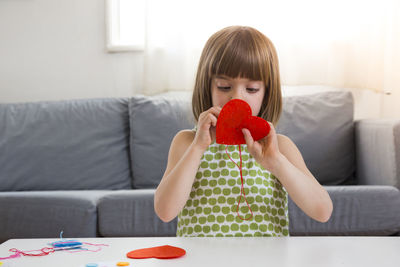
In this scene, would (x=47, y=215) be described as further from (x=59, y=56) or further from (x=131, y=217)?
(x=59, y=56)

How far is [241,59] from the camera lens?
3.51 feet

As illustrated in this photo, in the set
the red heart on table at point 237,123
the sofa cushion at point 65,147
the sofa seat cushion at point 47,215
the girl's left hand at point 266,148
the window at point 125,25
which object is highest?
the window at point 125,25

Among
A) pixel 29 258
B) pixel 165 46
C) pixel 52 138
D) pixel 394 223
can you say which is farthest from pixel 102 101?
pixel 29 258

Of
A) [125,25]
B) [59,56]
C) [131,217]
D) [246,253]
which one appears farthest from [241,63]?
[59,56]

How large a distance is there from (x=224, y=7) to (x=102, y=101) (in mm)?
841

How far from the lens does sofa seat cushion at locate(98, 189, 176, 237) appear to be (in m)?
1.68

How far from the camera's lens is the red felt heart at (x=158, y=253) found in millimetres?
688

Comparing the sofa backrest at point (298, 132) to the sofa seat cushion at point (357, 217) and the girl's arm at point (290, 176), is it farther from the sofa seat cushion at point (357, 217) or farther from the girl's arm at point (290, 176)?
the girl's arm at point (290, 176)

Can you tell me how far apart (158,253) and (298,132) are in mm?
1576

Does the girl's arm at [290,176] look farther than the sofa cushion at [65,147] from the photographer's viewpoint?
No

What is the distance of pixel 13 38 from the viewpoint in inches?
107

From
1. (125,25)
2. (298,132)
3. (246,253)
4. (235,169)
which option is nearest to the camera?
(246,253)

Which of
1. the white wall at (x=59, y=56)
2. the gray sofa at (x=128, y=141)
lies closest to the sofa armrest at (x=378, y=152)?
the gray sofa at (x=128, y=141)

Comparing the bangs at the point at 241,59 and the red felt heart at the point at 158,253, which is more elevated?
the bangs at the point at 241,59
